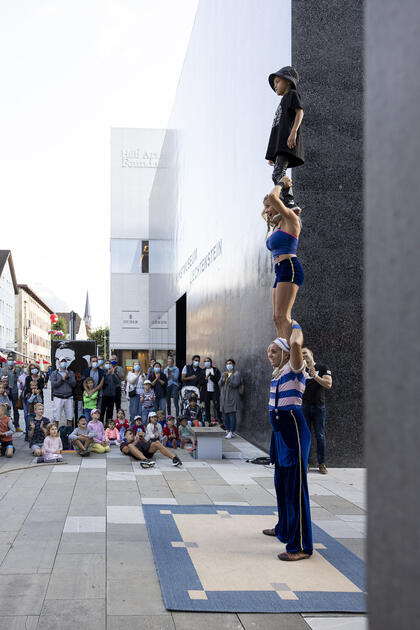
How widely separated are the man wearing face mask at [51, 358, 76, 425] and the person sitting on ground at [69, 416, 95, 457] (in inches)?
36.2

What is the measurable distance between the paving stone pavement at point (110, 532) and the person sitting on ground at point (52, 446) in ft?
0.99

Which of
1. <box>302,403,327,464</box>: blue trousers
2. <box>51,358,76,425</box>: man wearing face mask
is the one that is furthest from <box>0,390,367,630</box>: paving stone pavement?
<box>51,358,76,425</box>: man wearing face mask

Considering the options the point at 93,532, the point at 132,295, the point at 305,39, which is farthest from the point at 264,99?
the point at 132,295

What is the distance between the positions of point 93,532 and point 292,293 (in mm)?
3398

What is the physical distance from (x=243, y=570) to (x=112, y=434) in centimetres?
935

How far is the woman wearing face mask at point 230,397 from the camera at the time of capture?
15719 millimetres

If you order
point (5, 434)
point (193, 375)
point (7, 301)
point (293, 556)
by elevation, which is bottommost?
point (293, 556)

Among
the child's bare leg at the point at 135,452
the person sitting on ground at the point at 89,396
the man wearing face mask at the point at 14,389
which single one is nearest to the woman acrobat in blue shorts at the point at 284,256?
the child's bare leg at the point at 135,452

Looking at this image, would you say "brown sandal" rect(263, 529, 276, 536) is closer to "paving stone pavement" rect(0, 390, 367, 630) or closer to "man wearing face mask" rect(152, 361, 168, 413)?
"paving stone pavement" rect(0, 390, 367, 630)

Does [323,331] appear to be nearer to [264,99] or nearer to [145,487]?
[145,487]

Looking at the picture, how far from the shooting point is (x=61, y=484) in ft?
32.6

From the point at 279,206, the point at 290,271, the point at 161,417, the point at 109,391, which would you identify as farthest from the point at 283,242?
the point at 109,391

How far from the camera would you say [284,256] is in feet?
20.3

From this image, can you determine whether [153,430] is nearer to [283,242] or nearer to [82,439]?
[82,439]
